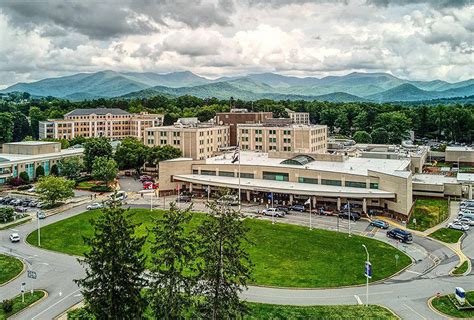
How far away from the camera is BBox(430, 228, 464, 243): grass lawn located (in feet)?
171

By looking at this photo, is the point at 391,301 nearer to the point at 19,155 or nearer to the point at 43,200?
the point at 43,200

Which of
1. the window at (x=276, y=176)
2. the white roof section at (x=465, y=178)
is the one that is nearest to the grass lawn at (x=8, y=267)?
the window at (x=276, y=176)

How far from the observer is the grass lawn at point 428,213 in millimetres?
57881

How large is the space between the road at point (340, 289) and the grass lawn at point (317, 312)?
1.25m

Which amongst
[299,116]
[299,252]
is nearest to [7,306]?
[299,252]

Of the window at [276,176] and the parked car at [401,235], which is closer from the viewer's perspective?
the parked car at [401,235]

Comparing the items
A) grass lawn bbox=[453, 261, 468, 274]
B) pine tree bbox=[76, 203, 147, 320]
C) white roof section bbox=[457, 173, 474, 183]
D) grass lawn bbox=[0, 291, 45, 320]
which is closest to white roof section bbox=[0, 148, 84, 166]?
grass lawn bbox=[0, 291, 45, 320]

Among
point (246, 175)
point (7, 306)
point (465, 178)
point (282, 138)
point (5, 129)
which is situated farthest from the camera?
point (5, 129)

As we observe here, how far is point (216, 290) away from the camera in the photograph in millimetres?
26984

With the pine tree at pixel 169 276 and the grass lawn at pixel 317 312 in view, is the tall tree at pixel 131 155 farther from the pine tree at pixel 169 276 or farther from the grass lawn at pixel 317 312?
the pine tree at pixel 169 276

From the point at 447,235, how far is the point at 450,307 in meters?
22.2

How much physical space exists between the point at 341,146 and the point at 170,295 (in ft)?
304

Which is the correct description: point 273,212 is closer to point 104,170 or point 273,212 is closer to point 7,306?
point 104,170

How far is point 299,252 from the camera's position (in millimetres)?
47469
